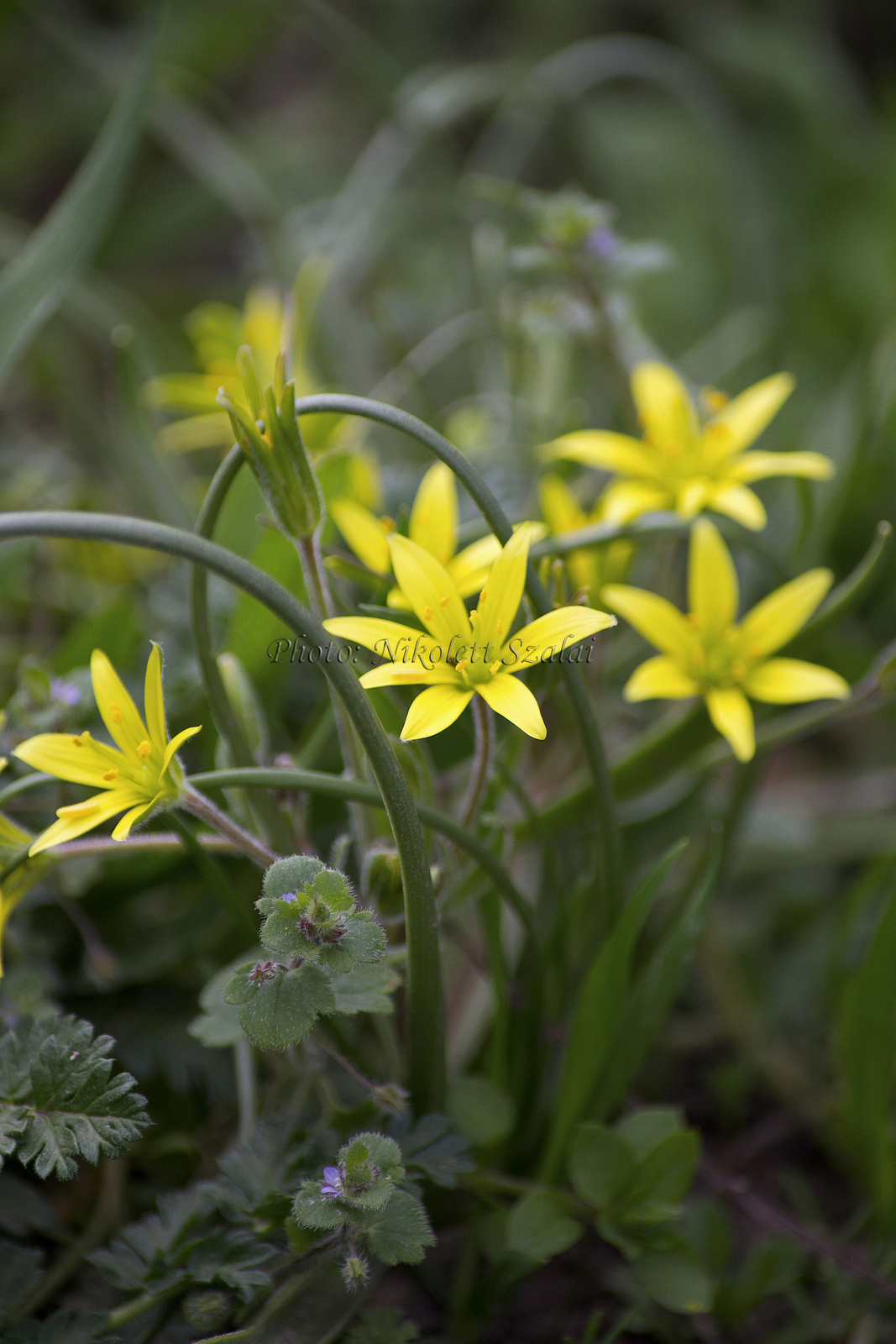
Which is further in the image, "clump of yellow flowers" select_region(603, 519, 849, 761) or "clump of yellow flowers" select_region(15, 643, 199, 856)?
"clump of yellow flowers" select_region(603, 519, 849, 761)

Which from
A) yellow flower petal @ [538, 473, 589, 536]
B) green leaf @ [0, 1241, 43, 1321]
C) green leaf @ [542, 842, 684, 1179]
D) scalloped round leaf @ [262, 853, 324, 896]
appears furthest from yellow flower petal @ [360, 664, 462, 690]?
green leaf @ [0, 1241, 43, 1321]

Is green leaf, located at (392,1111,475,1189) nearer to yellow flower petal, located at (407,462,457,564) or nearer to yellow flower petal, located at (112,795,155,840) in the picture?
yellow flower petal, located at (112,795,155,840)

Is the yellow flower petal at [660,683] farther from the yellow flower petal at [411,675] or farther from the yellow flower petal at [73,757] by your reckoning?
the yellow flower petal at [73,757]

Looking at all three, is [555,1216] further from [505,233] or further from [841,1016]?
[505,233]

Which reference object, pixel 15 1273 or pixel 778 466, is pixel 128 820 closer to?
pixel 15 1273

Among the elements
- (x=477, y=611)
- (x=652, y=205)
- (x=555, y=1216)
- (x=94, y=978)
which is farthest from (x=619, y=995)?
(x=652, y=205)

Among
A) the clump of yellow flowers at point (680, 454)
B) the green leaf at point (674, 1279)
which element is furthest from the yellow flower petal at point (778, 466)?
the green leaf at point (674, 1279)

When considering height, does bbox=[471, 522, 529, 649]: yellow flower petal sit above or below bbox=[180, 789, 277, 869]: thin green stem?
above
